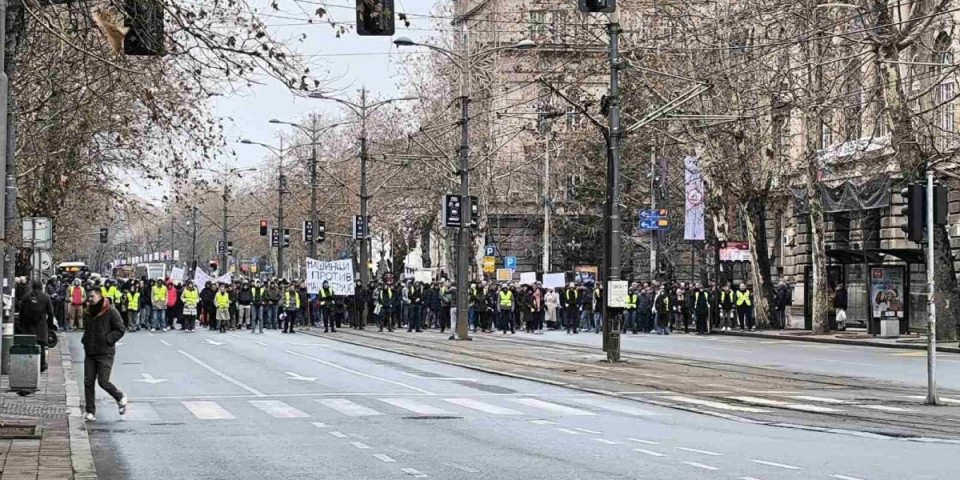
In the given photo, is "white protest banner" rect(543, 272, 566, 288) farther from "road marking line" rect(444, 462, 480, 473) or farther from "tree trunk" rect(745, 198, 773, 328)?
"road marking line" rect(444, 462, 480, 473)

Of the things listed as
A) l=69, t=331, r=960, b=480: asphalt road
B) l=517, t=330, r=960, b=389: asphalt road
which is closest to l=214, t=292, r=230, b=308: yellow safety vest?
l=517, t=330, r=960, b=389: asphalt road

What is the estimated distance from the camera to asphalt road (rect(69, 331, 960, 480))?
1394cm

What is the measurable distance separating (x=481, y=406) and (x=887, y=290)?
2728 centimetres

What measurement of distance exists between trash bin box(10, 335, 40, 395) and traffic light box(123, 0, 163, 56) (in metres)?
6.83

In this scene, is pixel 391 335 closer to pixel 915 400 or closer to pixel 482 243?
pixel 915 400

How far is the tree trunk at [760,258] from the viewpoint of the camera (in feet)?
179

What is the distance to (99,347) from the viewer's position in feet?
64.0

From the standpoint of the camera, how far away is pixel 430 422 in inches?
749

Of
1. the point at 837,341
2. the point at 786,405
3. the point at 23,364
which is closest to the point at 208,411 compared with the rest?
the point at 23,364

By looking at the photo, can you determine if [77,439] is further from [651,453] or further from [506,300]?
[506,300]

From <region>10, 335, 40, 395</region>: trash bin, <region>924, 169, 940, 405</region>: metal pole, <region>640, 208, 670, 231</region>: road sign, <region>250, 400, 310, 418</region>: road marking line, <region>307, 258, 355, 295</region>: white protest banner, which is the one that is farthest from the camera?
<region>640, 208, 670, 231</region>: road sign

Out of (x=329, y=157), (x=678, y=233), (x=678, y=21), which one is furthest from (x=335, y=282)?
(x=329, y=157)

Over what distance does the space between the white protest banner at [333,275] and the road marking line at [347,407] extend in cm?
3241

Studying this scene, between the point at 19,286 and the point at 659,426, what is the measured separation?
24.2 m
